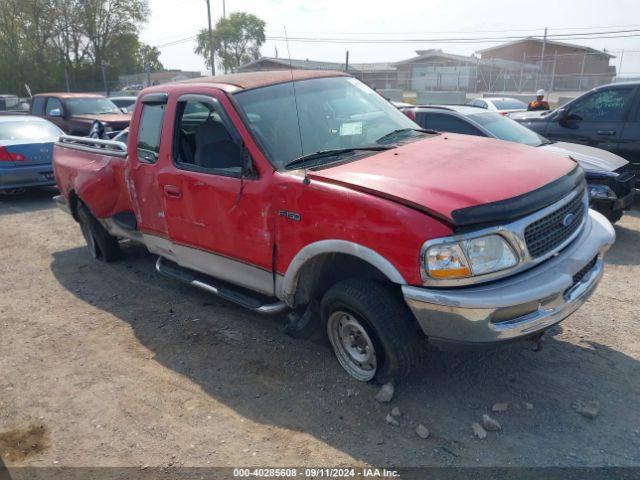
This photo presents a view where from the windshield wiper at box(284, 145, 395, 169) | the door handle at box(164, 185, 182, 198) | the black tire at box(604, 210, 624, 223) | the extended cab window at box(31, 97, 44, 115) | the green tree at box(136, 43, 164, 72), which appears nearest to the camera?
the windshield wiper at box(284, 145, 395, 169)

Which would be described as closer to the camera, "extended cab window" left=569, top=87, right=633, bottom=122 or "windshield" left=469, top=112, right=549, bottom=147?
"windshield" left=469, top=112, right=549, bottom=147

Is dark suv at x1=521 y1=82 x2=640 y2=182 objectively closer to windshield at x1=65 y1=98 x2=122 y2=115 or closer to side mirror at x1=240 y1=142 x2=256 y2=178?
side mirror at x1=240 y1=142 x2=256 y2=178

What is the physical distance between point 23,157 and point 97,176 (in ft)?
16.1

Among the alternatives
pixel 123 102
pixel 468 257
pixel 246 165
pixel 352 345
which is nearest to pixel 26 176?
pixel 246 165

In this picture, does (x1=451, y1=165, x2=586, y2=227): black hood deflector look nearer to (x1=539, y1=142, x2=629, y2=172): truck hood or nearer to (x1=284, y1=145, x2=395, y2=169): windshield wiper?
(x1=284, y1=145, x2=395, y2=169): windshield wiper

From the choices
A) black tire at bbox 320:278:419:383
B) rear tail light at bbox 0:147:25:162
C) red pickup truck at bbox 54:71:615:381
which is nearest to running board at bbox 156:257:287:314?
red pickup truck at bbox 54:71:615:381

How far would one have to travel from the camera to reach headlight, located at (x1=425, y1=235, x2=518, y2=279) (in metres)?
2.84

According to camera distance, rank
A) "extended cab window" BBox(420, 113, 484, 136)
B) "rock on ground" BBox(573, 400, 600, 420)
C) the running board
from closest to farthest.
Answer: "rock on ground" BBox(573, 400, 600, 420) → the running board → "extended cab window" BBox(420, 113, 484, 136)

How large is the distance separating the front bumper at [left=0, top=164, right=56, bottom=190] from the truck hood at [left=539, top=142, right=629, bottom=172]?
27.6 ft

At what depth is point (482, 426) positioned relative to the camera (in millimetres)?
3148

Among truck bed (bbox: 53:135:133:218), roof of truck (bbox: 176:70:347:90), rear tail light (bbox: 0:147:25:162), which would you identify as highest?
roof of truck (bbox: 176:70:347:90)

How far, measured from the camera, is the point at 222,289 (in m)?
4.30

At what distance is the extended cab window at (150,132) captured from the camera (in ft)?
15.0

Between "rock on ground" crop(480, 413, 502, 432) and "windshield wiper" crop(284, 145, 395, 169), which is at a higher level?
"windshield wiper" crop(284, 145, 395, 169)
